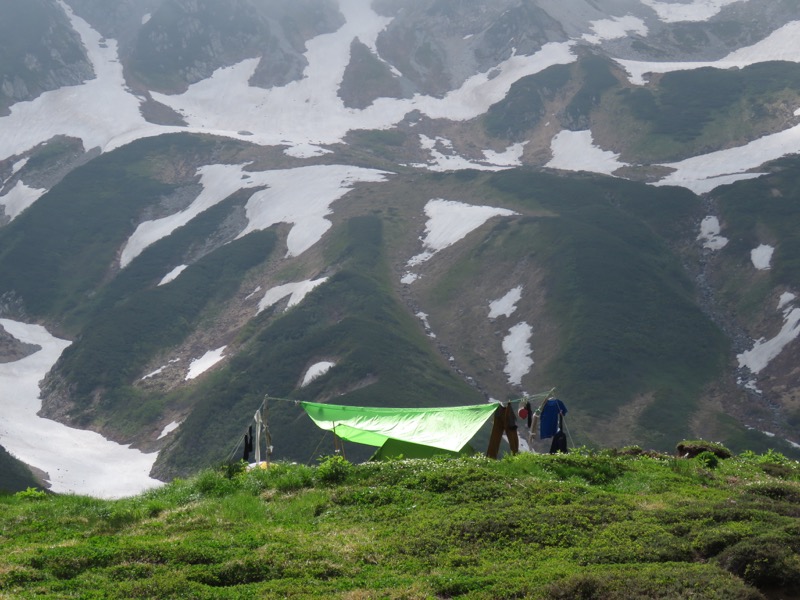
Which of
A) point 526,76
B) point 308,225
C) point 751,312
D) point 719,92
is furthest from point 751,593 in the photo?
point 526,76

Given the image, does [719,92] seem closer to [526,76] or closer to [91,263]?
[526,76]

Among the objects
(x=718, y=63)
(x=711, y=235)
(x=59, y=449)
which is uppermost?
(x=718, y=63)

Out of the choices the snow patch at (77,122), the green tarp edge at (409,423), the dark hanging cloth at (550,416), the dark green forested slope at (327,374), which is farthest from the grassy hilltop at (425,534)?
the snow patch at (77,122)

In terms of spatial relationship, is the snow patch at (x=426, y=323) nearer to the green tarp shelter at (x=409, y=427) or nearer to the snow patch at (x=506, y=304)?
the snow patch at (x=506, y=304)

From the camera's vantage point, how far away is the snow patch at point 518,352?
86.2 m

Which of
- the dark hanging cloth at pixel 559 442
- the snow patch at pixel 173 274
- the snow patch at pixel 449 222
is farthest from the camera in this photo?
the snow patch at pixel 173 274

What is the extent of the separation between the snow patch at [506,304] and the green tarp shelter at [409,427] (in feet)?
222

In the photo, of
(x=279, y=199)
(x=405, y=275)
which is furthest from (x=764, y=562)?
(x=279, y=199)

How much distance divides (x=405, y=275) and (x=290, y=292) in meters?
14.8

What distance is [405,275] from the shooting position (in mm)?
111062

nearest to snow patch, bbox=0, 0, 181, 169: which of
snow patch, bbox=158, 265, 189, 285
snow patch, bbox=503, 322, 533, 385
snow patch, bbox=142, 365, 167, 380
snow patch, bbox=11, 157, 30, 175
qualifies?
snow patch, bbox=11, 157, 30, 175

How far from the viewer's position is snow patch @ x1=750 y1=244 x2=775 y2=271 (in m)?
98.7

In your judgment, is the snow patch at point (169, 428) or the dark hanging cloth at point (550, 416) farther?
the snow patch at point (169, 428)

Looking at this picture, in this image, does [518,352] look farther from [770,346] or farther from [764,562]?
[764,562]
